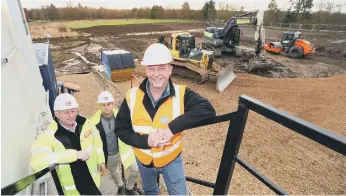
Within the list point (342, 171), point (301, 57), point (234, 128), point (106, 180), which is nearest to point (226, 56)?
point (301, 57)

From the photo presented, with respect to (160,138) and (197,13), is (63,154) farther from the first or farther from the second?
(197,13)

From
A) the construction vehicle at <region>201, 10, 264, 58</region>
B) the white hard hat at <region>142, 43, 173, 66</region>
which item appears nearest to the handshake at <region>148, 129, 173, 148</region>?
the white hard hat at <region>142, 43, 173, 66</region>

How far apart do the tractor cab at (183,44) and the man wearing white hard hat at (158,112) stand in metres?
13.4

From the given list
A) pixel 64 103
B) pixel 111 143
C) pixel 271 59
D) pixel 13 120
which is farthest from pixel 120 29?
pixel 13 120

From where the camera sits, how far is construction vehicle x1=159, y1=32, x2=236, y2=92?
13430 millimetres

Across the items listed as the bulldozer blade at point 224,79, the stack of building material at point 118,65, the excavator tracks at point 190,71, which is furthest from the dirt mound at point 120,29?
the bulldozer blade at point 224,79

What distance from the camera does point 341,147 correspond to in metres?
1.11

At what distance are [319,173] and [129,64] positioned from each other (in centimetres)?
1137

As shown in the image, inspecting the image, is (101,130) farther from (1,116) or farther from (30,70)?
(1,116)

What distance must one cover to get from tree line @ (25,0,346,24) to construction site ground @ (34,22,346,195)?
1233 inches

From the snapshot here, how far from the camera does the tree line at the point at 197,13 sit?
4778cm

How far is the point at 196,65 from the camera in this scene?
47.6 ft

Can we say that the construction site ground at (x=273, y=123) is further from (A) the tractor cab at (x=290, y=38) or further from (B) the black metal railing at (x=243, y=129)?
(B) the black metal railing at (x=243, y=129)

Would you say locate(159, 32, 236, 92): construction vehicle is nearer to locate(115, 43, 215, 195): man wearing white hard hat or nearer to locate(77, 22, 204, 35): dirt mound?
locate(115, 43, 215, 195): man wearing white hard hat
